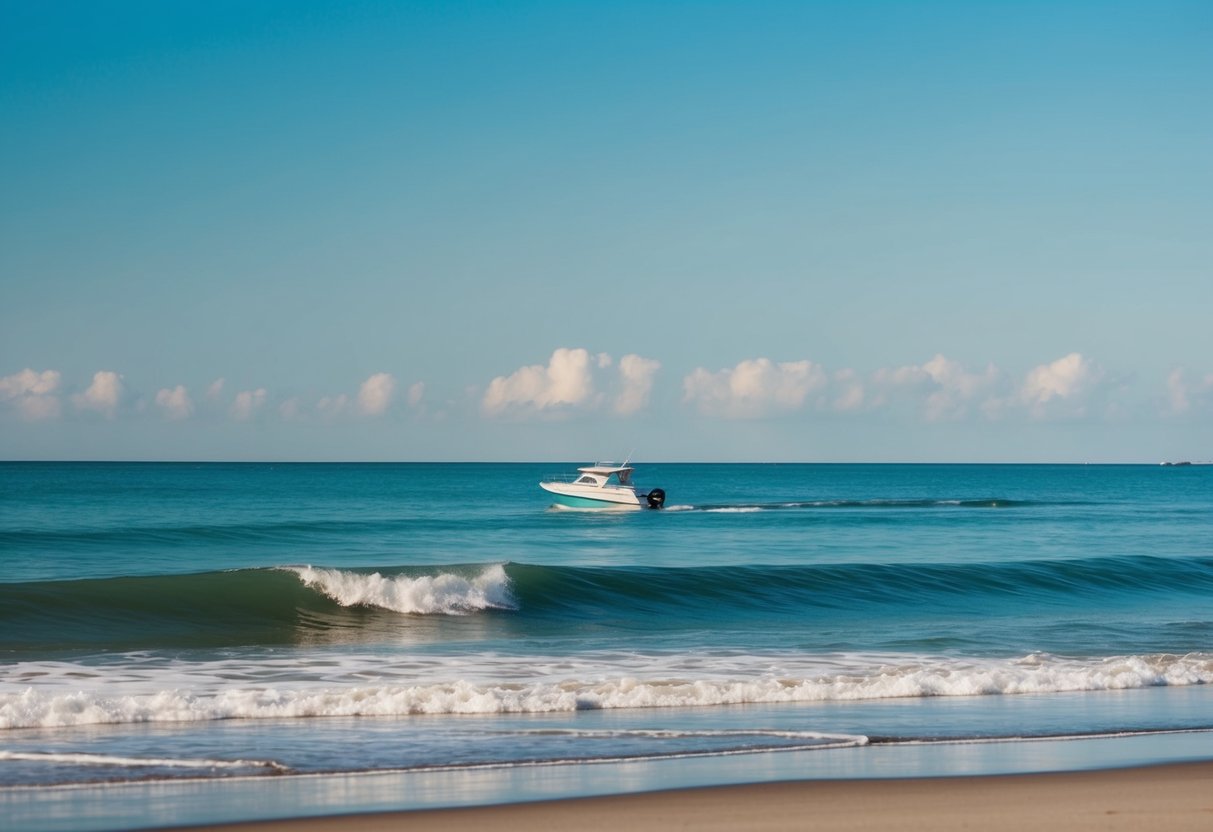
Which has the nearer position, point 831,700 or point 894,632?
point 831,700

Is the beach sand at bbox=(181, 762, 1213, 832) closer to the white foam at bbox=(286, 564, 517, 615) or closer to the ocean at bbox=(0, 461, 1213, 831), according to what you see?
the ocean at bbox=(0, 461, 1213, 831)

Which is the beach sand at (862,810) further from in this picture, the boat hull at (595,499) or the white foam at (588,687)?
the boat hull at (595,499)

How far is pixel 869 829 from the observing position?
7844mm

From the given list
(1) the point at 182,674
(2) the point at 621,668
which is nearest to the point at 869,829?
(2) the point at 621,668

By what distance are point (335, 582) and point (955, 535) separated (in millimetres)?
34737

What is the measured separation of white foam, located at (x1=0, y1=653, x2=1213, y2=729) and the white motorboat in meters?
51.4

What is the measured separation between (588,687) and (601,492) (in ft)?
181

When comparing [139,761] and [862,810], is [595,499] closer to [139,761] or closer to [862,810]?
[139,761]

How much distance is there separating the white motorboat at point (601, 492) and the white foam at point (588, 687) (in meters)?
51.4

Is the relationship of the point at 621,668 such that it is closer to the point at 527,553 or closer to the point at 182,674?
the point at 182,674

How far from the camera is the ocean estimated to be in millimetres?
9609

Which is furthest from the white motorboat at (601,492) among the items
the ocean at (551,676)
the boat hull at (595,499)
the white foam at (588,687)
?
the white foam at (588,687)

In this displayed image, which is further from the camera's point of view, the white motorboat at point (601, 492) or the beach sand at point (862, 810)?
the white motorboat at point (601, 492)

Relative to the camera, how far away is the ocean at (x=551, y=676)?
9609 mm
